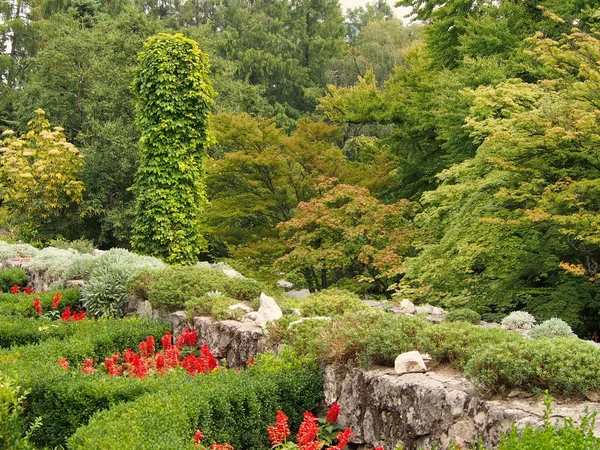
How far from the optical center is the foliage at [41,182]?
17.3 metres

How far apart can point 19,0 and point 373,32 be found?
836 inches

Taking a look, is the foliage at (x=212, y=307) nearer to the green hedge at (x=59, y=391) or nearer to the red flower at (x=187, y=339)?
the red flower at (x=187, y=339)

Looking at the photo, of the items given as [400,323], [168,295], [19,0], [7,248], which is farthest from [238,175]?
[19,0]

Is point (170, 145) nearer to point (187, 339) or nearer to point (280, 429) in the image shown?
point (187, 339)

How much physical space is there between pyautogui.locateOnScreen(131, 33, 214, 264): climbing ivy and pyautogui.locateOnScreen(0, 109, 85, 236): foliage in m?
5.63

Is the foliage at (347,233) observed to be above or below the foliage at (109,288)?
above

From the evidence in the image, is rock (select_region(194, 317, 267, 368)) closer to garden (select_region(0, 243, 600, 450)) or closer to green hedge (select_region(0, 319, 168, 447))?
garden (select_region(0, 243, 600, 450))

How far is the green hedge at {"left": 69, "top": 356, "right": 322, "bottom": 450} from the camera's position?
3.50 metres

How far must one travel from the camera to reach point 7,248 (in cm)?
1411

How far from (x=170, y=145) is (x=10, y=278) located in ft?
13.6

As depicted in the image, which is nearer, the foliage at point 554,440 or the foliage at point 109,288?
the foliage at point 554,440

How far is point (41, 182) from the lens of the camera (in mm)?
17547

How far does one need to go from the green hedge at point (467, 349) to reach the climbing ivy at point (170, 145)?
786cm

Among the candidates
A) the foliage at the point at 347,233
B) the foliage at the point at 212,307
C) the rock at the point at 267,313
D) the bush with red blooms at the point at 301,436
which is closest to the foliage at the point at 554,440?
the bush with red blooms at the point at 301,436
